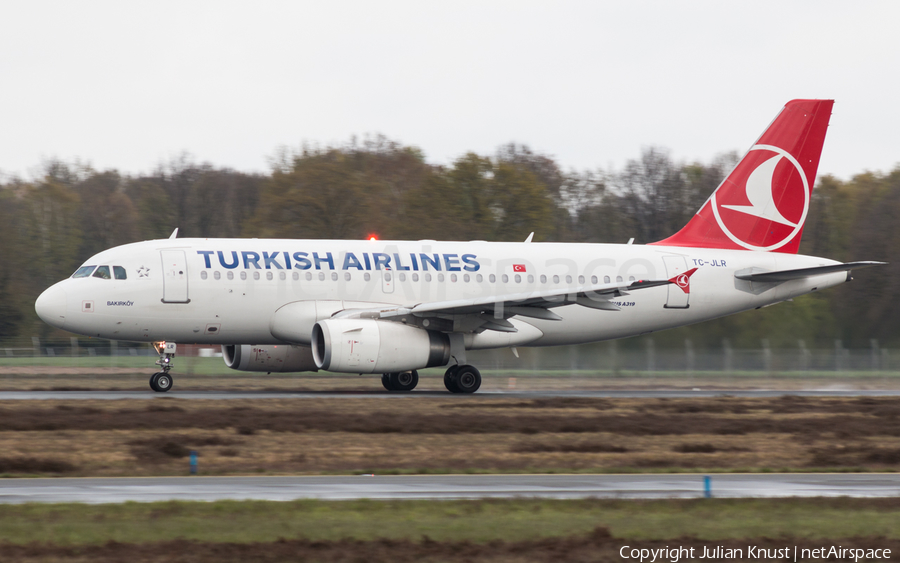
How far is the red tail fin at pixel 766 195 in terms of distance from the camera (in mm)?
33406

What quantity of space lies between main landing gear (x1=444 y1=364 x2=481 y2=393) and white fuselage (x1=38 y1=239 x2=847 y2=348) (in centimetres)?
76

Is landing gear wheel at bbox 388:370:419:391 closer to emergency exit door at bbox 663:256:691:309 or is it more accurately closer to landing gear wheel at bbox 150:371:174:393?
landing gear wheel at bbox 150:371:174:393

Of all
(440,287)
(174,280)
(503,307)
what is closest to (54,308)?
(174,280)

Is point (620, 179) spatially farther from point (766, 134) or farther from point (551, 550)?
point (551, 550)

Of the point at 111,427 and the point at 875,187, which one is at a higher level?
the point at 875,187

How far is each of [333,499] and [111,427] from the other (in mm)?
8496

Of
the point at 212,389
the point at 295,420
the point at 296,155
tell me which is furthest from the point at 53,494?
the point at 296,155

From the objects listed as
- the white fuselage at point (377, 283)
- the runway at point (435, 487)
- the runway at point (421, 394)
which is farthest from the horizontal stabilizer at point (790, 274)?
the runway at point (435, 487)

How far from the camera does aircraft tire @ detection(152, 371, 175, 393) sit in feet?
89.1

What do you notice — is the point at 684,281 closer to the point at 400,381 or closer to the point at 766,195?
the point at 766,195

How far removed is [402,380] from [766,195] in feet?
42.6

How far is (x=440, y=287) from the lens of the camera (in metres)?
29.9

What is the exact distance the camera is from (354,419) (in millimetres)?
21172

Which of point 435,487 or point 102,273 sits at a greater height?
point 102,273
